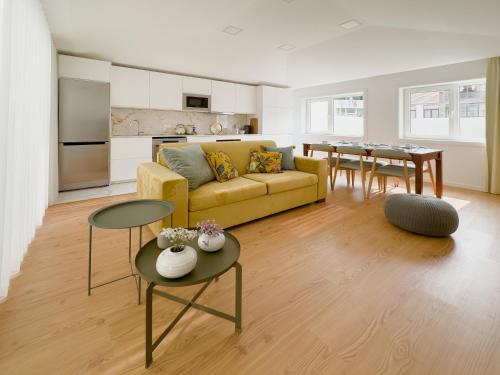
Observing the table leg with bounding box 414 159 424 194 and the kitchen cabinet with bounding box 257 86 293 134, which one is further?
the kitchen cabinet with bounding box 257 86 293 134

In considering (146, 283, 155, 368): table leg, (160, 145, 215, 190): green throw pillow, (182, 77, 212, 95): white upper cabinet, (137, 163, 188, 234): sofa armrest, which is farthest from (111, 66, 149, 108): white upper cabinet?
(146, 283, 155, 368): table leg

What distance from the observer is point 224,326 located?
145cm

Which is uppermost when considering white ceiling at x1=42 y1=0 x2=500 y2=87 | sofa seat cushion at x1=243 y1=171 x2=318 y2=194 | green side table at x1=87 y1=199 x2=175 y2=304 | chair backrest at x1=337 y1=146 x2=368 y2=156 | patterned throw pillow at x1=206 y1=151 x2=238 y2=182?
white ceiling at x1=42 y1=0 x2=500 y2=87

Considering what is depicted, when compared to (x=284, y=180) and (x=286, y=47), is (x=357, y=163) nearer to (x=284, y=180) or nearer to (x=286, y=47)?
(x=284, y=180)

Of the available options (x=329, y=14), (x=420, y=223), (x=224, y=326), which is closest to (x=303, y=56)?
(x=329, y=14)

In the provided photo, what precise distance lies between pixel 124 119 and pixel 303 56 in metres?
3.60

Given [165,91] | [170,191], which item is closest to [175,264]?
[170,191]

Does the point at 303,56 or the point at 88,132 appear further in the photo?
the point at 303,56

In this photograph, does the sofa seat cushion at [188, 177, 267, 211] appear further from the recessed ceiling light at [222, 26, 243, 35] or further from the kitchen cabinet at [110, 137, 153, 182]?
the kitchen cabinet at [110, 137, 153, 182]

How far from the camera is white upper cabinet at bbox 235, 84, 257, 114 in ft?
21.6

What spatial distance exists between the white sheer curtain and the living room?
0.02 metres

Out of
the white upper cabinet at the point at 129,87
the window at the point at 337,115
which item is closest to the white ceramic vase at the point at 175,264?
the white upper cabinet at the point at 129,87

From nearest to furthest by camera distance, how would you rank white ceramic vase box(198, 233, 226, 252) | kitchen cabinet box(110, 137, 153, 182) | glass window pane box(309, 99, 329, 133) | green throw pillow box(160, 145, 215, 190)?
white ceramic vase box(198, 233, 226, 252) < green throw pillow box(160, 145, 215, 190) < kitchen cabinet box(110, 137, 153, 182) < glass window pane box(309, 99, 329, 133)

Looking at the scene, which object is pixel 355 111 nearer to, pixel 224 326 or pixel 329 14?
pixel 329 14
